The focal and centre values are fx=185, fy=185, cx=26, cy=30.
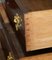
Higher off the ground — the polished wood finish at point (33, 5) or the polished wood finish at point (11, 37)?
the polished wood finish at point (33, 5)

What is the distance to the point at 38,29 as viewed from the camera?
2.18 ft

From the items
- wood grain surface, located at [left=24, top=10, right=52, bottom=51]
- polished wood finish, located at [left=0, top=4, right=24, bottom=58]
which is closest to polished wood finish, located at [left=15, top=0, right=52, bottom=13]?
wood grain surface, located at [left=24, top=10, right=52, bottom=51]

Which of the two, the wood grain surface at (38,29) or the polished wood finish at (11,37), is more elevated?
the wood grain surface at (38,29)

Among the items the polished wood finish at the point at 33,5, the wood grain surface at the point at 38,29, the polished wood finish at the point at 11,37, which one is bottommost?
the polished wood finish at the point at 11,37

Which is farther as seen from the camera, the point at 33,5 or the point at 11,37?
the point at 11,37

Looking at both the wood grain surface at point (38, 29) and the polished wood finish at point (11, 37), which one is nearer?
the wood grain surface at point (38, 29)

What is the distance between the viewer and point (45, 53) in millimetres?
729

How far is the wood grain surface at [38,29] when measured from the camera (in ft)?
2.10

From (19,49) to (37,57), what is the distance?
0.27 ft

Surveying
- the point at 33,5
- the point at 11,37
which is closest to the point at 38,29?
the point at 33,5

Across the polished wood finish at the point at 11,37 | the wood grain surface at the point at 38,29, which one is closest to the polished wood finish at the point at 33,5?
the wood grain surface at the point at 38,29

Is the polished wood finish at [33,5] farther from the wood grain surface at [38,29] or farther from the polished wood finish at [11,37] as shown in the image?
the polished wood finish at [11,37]

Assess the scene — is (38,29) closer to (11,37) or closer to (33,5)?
(33,5)

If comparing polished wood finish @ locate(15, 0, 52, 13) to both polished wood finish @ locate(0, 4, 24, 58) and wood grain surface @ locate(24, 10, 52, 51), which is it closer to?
wood grain surface @ locate(24, 10, 52, 51)
